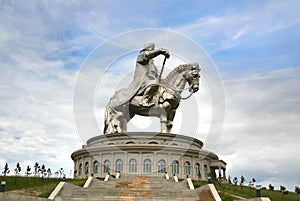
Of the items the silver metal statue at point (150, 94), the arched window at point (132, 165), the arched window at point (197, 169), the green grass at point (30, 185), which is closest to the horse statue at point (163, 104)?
the silver metal statue at point (150, 94)

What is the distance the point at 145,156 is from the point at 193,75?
9.51 meters

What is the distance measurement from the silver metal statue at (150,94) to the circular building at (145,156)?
125 centimetres

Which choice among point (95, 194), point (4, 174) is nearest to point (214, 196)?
point (95, 194)

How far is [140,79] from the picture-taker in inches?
1391

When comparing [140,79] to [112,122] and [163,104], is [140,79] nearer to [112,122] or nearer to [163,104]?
[163,104]

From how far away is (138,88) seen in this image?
115 feet

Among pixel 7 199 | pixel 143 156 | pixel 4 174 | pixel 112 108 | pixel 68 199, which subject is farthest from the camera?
pixel 112 108

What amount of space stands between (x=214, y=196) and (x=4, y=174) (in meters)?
18.7

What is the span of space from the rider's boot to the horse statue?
235mm

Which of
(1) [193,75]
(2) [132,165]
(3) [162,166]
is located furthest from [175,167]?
(1) [193,75]

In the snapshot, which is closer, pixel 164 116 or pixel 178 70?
pixel 164 116

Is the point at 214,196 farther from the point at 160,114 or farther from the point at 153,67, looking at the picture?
the point at 153,67

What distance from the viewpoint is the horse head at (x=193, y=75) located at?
35.2m

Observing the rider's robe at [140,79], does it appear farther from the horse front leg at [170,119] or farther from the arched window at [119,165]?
the arched window at [119,165]
